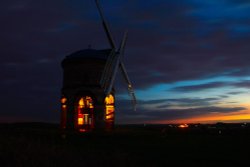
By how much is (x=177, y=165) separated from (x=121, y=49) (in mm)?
35336

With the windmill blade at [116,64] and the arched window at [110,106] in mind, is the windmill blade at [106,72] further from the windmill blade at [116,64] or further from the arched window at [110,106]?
the arched window at [110,106]

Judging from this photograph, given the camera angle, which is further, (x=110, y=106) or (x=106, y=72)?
(x=110, y=106)

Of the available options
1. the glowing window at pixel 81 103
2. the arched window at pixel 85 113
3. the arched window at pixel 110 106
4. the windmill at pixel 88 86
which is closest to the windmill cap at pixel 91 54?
the windmill at pixel 88 86

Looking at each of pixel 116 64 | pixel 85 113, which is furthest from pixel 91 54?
pixel 85 113

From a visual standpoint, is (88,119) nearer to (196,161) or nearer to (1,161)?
(196,161)

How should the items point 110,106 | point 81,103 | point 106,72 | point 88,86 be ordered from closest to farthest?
→ 1. point 106,72
2. point 88,86
3. point 81,103
4. point 110,106

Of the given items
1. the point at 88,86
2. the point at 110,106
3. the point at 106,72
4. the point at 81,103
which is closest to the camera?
the point at 106,72

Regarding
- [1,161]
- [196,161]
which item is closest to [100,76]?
[196,161]

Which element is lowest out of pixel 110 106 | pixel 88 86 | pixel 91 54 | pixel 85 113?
pixel 85 113

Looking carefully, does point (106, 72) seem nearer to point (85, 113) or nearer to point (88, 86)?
point (88, 86)

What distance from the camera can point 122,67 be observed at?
4969 centimetres

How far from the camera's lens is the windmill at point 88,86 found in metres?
47.2

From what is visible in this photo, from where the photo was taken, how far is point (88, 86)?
156 feet

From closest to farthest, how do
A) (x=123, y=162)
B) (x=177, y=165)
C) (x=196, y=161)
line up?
(x=123, y=162) < (x=177, y=165) < (x=196, y=161)
